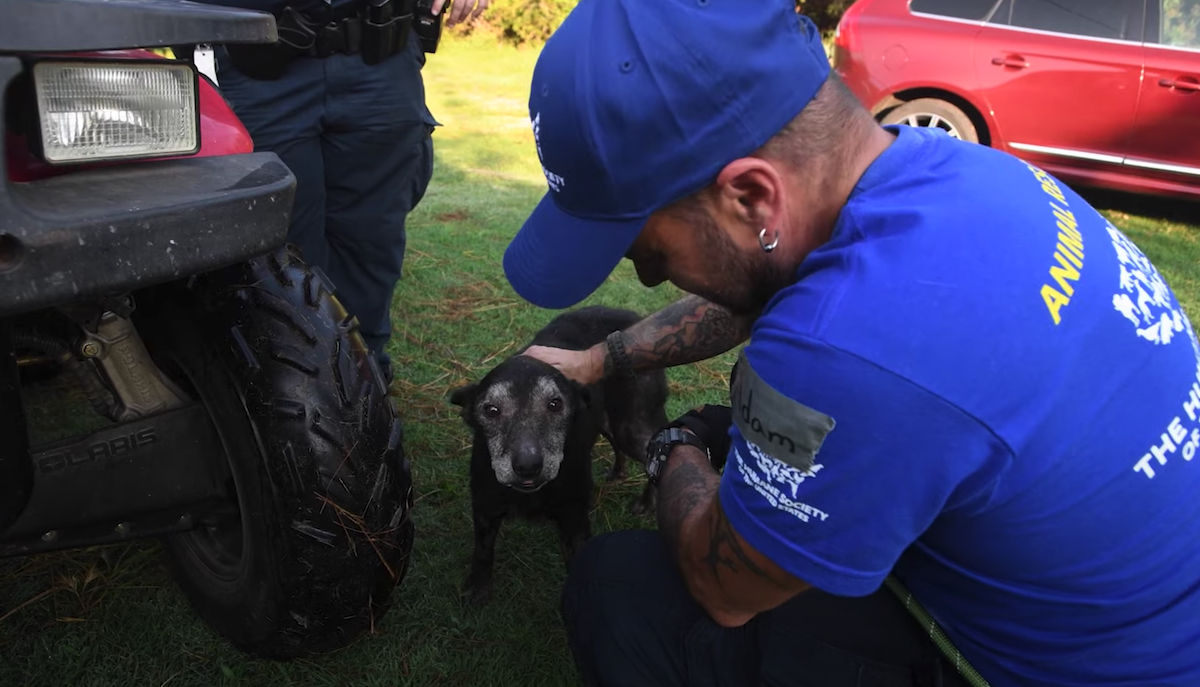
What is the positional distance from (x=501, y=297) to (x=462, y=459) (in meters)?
1.87

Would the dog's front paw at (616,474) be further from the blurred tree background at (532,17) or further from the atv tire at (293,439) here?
the blurred tree background at (532,17)

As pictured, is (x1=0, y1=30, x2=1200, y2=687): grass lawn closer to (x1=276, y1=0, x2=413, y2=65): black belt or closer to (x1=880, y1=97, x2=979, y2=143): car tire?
(x1=276, y1=0, x2=413, y2=65): black belt

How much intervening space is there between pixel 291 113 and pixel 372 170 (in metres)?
0.45

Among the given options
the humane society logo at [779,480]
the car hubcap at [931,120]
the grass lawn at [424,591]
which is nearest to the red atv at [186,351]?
the grass lawn at [424,591]

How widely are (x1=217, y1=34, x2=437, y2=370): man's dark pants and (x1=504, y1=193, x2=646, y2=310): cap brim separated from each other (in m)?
1.70

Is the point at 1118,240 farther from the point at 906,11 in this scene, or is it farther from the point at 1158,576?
the point at 906,11

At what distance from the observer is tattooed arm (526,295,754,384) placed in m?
2.86

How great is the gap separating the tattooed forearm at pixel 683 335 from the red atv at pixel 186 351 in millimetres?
914

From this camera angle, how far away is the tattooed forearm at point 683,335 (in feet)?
9.37

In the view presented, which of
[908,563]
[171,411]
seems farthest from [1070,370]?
[171,411]

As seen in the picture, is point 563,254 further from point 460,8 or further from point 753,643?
point 460,8

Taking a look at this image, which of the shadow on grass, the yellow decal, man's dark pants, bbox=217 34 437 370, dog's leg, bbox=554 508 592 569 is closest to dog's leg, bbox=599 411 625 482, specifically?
dog's leg, bbox=554 508 592 569

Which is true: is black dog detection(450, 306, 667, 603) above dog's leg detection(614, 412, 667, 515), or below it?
above

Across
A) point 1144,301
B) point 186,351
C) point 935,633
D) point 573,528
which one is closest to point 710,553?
point 935,633
